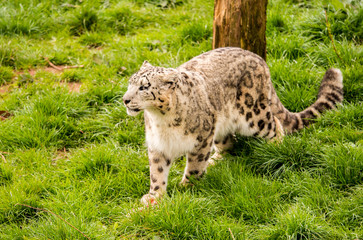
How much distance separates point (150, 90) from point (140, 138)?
1631 mm

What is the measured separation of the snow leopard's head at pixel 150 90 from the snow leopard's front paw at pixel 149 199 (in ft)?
2.77

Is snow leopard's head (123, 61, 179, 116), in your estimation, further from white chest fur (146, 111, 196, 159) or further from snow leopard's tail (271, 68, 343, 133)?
snow leopard's tail (271, 68, 343, 133)

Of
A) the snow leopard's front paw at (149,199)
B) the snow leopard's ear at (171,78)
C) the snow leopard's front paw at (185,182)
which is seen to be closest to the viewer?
the snow leopard's ear at (171,78)

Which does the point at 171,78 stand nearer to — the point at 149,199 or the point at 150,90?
the point at 150,90

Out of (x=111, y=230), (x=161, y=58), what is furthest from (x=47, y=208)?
(x=161, y=58)

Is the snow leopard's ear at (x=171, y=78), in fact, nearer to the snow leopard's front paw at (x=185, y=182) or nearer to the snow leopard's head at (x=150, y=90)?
the snow leopard's head at (x=150, y=90)

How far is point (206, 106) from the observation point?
4.70 metres

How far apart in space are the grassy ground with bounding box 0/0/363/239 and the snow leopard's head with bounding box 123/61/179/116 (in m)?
0.86

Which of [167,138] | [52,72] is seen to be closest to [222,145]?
[167,138]

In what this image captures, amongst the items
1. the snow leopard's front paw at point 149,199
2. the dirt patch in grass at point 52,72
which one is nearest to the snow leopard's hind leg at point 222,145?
the snow leopard's front paw at point 149,199

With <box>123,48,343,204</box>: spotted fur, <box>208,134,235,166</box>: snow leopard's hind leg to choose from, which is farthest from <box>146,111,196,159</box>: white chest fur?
<box>208,134,235,166</box>: snow leopard's hind leg

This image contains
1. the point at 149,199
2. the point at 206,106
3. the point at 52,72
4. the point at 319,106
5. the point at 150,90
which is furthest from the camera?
the point at 52,72

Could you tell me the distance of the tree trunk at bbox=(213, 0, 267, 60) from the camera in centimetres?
582

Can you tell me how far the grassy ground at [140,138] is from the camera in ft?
13.4
